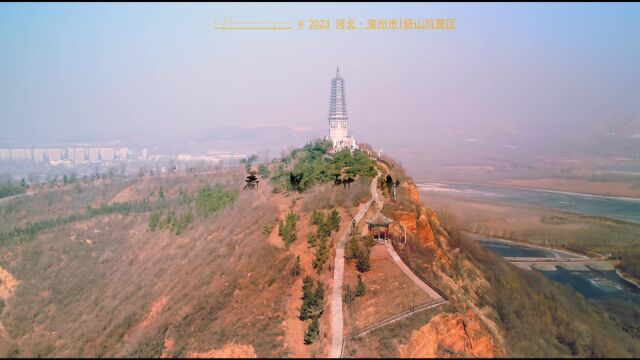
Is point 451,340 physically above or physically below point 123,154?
below

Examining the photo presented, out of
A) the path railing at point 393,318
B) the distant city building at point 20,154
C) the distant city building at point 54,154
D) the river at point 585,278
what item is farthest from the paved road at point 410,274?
the distant city building at point 20,154

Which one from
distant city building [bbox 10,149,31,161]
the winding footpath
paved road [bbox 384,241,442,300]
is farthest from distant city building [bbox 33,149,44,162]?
paved road [bbox 384,241,442,300]

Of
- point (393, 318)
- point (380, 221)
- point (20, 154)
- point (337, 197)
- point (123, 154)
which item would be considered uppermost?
point (20, 154)

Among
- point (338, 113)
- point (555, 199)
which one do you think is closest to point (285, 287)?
point (338, 113)

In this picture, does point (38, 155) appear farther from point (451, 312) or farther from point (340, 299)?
point (451, 312)

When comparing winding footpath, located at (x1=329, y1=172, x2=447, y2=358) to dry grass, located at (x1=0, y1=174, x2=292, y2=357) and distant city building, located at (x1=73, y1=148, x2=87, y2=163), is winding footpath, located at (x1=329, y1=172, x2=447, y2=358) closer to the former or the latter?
dry grass, located at (x1=0, y1=174, x2=292, y2=357)

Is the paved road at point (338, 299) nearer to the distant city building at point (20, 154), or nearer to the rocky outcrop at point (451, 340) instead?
the rocky outcrop at point (451, 340)
